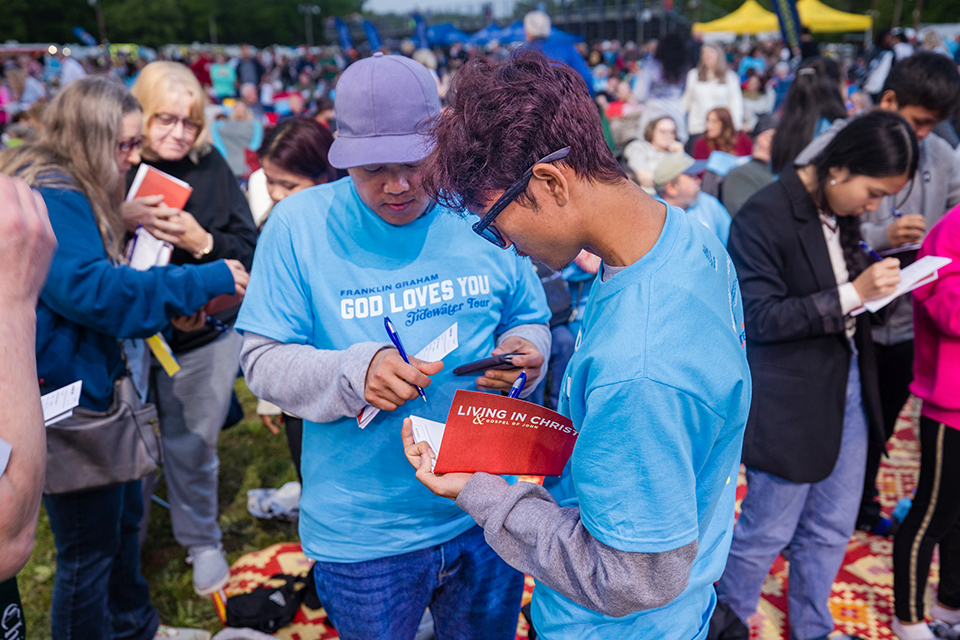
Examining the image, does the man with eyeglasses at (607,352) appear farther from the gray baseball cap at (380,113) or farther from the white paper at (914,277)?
the white paper at (914,277)

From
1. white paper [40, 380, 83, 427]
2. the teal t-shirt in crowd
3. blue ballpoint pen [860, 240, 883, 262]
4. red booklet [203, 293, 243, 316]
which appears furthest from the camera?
the teal t-shirt in crowd

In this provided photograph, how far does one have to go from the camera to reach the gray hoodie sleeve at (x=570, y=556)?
1037 millimetres

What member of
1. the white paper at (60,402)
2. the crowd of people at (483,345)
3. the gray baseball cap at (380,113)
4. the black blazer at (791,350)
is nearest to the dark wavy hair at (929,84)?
the crowd of people at (483,345)

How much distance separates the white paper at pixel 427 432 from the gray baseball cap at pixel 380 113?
1.99 ft

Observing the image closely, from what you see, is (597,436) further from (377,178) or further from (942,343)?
(942,343)

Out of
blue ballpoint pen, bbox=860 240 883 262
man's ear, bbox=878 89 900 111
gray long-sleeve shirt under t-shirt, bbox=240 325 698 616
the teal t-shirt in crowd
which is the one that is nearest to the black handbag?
gray long-sleeve shirt under t-shirt, bbox=240 325 698 616

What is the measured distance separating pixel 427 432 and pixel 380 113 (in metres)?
0.76

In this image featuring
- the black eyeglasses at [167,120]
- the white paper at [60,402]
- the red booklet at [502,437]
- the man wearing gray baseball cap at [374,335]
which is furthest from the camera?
the black eyeglasses at [167,120]

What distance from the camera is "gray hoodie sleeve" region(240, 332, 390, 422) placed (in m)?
1.45

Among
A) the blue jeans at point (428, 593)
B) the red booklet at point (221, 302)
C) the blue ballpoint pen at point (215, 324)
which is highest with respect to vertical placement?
the red booklet at point (221, 302)

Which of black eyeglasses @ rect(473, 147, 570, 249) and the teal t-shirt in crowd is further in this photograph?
the teal t-shirt in crowd

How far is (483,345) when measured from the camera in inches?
69.4

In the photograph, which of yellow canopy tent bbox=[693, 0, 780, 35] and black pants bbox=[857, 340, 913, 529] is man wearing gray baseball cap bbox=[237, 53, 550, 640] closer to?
black pants bbox=[857, 340, 913, 529]

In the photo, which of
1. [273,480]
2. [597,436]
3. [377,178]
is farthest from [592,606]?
[273,480]
